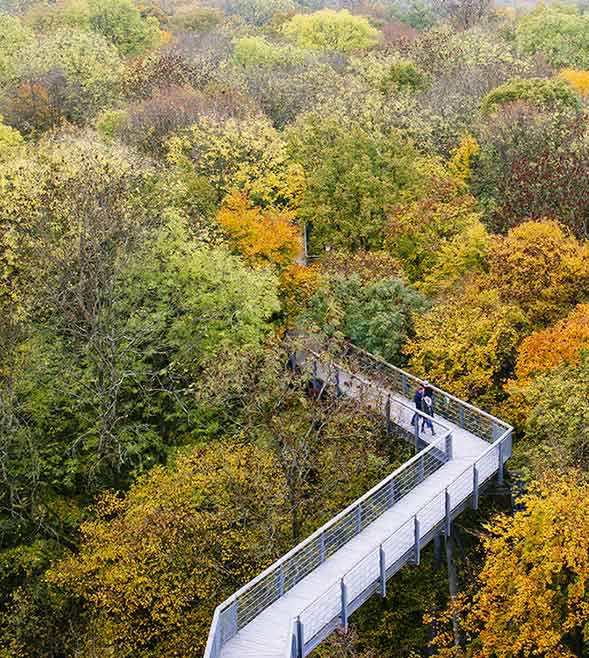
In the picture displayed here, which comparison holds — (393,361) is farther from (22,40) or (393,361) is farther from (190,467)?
(22,40)

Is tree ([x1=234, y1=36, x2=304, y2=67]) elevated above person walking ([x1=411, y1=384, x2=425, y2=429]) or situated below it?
above

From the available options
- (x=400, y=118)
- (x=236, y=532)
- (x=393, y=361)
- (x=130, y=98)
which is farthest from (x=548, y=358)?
(x=130, y=98)

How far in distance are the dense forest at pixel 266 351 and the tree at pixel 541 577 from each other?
95mm

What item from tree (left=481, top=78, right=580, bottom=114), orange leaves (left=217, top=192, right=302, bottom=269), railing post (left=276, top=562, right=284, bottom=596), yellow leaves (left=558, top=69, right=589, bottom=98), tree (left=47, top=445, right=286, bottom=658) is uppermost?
tree (left=481, top=78, right=580, bottom=114)

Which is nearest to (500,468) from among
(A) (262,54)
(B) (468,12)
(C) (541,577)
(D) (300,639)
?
(C) (541,577)

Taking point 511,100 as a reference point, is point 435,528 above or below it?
below

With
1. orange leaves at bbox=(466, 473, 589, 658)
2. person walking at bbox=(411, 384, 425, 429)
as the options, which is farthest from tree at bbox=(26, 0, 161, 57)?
orange leaves at bbox=(466, 473, 589, 658)

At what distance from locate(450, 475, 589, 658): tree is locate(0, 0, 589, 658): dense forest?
0.10 m

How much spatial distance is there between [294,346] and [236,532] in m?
Answer: 7.05

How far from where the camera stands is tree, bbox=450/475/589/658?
70.8 feet

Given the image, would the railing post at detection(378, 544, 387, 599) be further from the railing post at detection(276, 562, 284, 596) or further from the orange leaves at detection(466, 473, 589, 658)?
the railing post at detection(276, 562, 284, 596)

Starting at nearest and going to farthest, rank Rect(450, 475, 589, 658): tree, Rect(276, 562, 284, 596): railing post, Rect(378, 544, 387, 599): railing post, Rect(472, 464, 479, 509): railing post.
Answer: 1. Rect(450, 475, 589, 658): tree
2. Rect(276, 562, 284, 596): railing post
3. Rect(378, 544, 387, 599): railing post
4. Rect(472, 464, 479, 509): railing post

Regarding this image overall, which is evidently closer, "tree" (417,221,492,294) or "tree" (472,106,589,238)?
"tree" (417,221,492,294)

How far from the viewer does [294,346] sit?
30.1m
